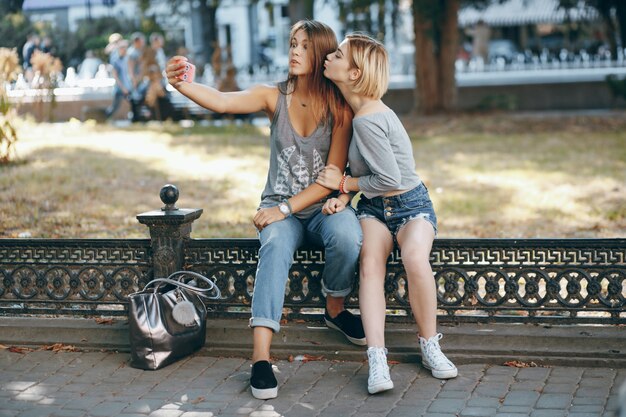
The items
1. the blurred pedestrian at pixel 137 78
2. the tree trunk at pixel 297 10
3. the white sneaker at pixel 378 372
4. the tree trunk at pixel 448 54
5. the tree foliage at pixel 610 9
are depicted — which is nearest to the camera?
the white sneaker at pixel 378 372

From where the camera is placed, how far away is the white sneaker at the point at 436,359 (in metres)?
5.11

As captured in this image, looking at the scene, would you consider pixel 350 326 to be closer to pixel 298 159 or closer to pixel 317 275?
pixel 317 275

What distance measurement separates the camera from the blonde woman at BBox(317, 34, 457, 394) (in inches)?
203

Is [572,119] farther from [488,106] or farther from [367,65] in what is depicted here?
[367,65]

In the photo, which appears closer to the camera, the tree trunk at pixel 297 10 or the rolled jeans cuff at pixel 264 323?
the rolled jeans cuff at pixel 264 323

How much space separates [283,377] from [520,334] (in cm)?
131

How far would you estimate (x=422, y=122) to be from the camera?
19.4 m

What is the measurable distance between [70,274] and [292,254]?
1.48 metres

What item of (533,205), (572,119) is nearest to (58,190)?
(533,205)

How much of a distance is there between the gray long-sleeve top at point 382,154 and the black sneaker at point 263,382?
1.12 m

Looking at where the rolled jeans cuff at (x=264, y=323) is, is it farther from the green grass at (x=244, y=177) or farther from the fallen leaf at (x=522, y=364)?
the green grass at (x=244, y=177)

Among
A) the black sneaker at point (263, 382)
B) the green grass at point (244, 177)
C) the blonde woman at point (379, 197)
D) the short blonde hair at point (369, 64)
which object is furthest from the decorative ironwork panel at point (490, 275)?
the green grass at point (244, 177)

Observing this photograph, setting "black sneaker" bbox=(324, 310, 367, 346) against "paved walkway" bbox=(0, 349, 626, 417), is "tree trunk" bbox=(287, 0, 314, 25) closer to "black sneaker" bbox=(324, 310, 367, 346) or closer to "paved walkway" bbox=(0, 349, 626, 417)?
"black sneaker" bbox=(324, 310, 367, 346)

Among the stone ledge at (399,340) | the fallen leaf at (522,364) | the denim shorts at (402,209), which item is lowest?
the fallen leaf at (522,364)
